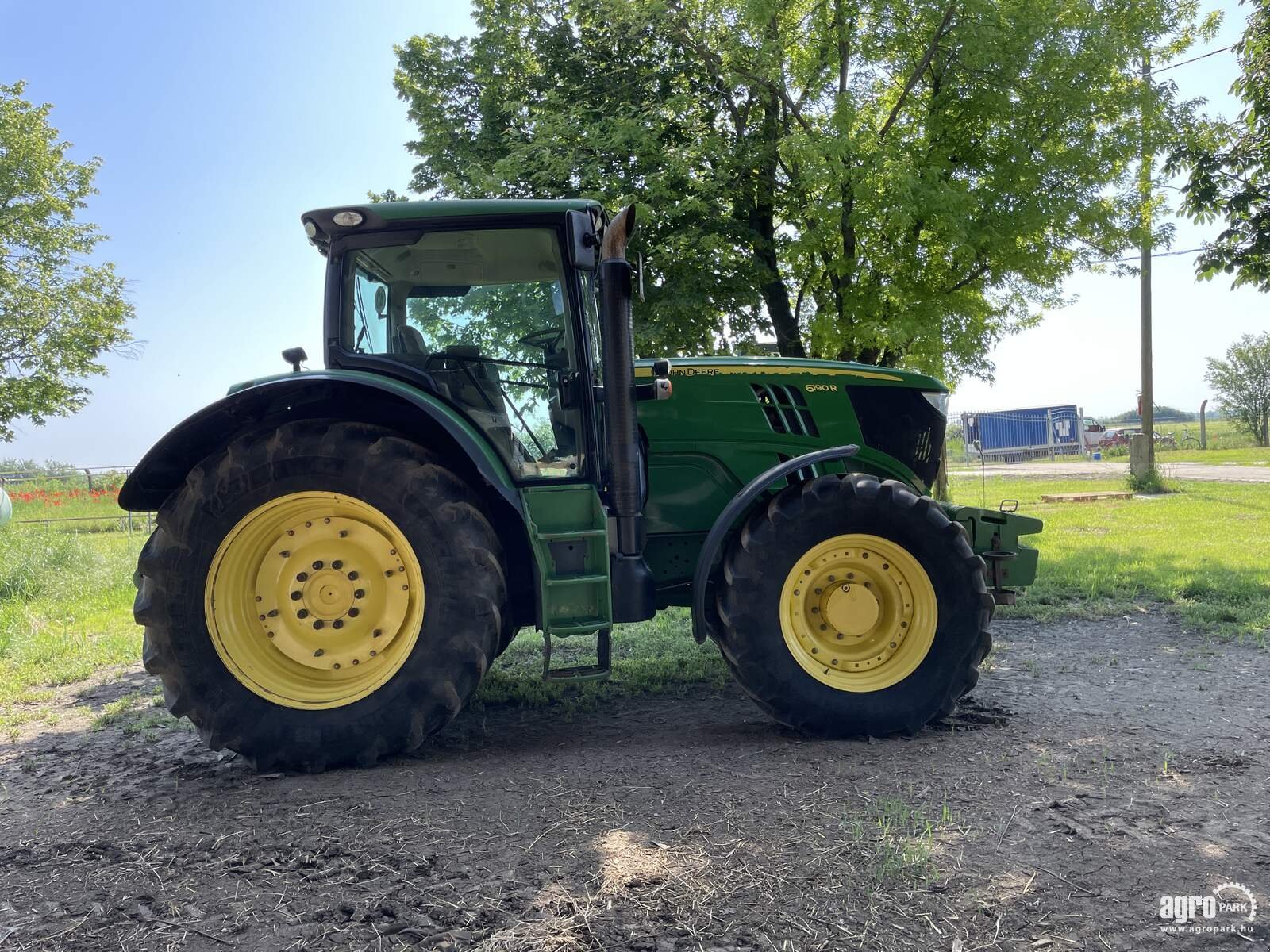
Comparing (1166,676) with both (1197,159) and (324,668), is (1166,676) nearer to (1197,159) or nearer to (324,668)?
(324,668)

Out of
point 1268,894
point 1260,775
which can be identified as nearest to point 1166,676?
point 1260,775

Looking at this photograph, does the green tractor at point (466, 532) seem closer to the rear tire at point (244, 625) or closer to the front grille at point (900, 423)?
the rear tire at point (244, 625)

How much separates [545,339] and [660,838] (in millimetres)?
2154

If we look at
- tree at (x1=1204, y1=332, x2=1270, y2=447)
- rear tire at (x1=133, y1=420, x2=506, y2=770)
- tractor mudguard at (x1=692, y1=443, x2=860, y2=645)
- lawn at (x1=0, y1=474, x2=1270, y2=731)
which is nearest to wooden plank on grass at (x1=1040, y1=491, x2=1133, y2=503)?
lawn at (x1=0, y1=474, x2=1270, y2=731)

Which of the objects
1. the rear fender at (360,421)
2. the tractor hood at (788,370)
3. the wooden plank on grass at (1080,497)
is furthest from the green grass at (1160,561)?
the rear fender at (360,421)

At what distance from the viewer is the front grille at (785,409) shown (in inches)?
168

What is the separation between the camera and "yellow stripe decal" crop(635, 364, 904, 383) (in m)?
4.21

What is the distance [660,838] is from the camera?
260 centimetres

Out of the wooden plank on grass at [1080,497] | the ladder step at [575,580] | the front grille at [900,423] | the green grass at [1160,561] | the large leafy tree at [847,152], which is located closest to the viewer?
the ladder step at [575,580]

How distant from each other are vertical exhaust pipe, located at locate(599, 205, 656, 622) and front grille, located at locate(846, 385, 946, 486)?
1422 millimetres

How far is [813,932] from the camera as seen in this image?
2.07m

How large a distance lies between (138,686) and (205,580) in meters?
2.39

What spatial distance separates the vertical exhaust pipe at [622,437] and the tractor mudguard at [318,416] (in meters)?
0.46

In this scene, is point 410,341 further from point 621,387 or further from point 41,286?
point 41,286
